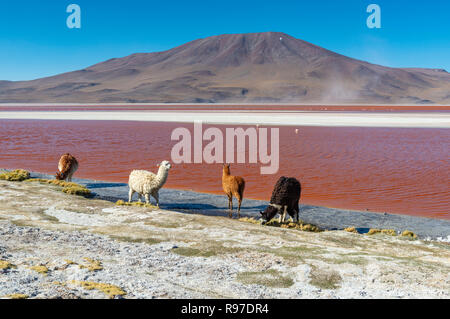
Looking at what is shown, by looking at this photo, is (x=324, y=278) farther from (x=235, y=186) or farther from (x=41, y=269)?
(x=235, y=186)

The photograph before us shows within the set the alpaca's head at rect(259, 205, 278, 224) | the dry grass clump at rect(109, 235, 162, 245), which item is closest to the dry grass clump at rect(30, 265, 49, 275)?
the dry grass clump at rect(109, 235, 162, 245)

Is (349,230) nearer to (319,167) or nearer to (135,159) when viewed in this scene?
(319,167)

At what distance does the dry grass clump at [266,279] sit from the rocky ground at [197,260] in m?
0.01

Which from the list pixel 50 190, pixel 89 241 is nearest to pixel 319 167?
pixel 50 190

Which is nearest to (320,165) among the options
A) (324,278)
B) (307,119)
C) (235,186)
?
(235,186)

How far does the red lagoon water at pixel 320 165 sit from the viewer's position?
13.0 metres

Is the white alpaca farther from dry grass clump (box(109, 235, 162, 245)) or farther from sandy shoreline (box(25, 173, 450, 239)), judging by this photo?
dry grass clump (box(109, 235, 162, 245))

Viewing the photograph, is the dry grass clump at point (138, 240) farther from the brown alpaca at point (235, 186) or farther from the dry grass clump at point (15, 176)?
the dry grass clump at point (15, 176)

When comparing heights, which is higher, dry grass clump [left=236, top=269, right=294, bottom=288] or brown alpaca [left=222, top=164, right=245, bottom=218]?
brown alpaca [left=222, top=164, right=245, bottom=218]

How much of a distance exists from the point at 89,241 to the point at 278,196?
4045mm

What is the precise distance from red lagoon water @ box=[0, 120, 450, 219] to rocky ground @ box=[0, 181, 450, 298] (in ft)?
15.1

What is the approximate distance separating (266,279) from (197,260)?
1194mm

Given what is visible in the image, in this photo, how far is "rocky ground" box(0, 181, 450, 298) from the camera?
529 centimetres

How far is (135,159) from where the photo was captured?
19.7m
